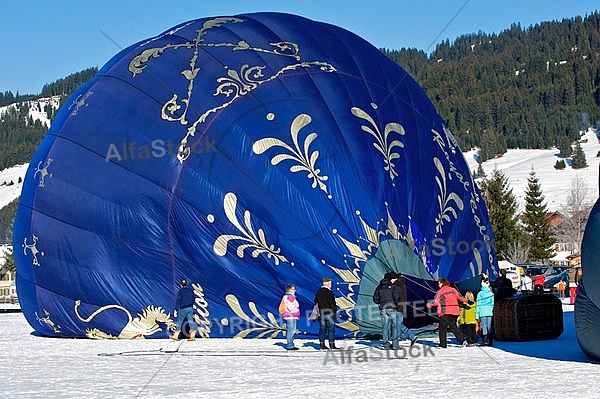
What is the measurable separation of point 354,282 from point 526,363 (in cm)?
342

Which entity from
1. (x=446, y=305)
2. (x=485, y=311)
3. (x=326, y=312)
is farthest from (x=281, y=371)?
(x=485, y=311)

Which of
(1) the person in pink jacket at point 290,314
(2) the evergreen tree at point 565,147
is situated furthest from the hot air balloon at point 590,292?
(2) the evergreen tree at point 565,147

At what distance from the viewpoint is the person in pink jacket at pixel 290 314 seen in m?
14.1

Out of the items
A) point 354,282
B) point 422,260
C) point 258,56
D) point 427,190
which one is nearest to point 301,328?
point 354,282

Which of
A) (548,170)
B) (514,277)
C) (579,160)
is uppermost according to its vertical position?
(579,160)

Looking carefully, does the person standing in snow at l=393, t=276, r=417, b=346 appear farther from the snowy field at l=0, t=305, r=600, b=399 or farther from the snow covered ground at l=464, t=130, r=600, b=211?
the snow covered ground at l=464, t=130, r=600, b=211

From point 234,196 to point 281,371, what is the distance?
13.8ft

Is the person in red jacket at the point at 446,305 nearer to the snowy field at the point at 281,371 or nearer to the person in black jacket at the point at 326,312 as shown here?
the snowy field at the point at 281,371

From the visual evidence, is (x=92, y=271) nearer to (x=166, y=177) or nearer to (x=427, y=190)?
(x=166, y=177)

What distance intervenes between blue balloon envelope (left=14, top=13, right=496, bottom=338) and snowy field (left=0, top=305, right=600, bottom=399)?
0.82 metres

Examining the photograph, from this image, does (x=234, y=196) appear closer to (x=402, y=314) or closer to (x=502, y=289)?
(x=402, y=314)

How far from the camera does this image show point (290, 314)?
558 inches

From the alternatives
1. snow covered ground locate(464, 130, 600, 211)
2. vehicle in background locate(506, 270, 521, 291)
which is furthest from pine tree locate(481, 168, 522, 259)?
snow covered ground locate(464, 130, 600, 211)

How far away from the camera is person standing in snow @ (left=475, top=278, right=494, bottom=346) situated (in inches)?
584
